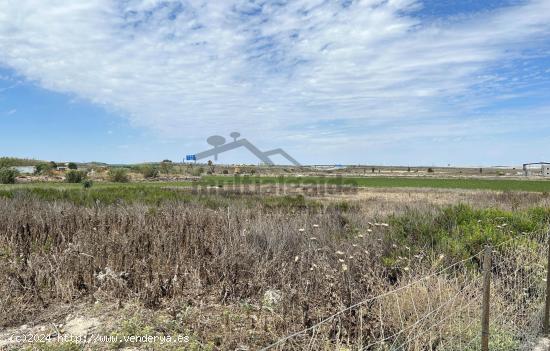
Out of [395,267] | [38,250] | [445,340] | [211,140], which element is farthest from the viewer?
[211,140]

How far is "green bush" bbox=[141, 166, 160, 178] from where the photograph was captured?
61.8 metres

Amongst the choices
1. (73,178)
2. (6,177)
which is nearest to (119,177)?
(73,178)

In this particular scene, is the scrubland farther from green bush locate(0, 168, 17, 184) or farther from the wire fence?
green bush locate(0, 168, 17, 184)

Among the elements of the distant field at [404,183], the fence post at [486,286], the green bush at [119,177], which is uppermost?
the green bush at [119,177]

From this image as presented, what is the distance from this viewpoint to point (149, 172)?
62312 mm

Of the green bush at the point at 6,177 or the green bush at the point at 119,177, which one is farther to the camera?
the green bush at the point at 119,177

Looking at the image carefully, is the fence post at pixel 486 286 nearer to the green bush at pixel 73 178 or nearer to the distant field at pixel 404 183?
the distant field at pixel 404 183

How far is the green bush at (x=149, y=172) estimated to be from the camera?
203 feet

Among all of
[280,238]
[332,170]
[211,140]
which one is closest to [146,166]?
[211,140]

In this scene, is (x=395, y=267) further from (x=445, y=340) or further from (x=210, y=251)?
(x=210, y=251)

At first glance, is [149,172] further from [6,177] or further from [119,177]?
[6,177]

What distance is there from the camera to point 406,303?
14.8 ft

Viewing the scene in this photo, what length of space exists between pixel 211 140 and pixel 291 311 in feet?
91.3

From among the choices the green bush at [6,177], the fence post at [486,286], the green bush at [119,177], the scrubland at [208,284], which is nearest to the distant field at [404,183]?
the green bush at [119,177]
